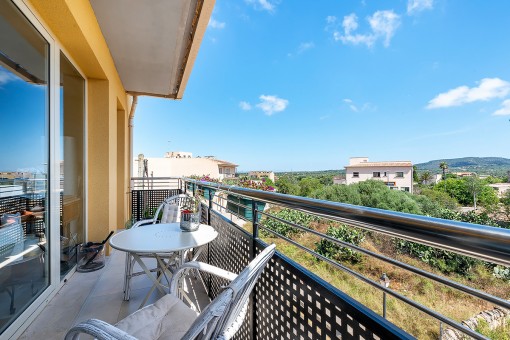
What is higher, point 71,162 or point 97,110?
point 97,110

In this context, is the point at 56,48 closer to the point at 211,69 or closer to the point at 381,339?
the point at 381,339

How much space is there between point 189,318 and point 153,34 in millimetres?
2742

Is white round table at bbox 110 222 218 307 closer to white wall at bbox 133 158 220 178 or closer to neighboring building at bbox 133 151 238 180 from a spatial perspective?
neighboring building at bbox 133 151 238 180

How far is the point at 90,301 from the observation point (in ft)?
7.20

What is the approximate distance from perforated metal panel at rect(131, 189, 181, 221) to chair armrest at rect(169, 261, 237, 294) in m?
4.33

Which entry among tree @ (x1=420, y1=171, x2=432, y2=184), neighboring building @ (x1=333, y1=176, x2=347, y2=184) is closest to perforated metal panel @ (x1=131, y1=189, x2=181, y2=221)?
neighboring building @ (x1=333, y1=176, x2=347, y2=184)

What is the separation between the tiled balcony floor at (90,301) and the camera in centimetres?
186

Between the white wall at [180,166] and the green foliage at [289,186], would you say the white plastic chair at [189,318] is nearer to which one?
the green foliage at [289,186]

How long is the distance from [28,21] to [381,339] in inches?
108

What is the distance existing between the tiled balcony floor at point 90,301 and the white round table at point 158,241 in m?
0.43

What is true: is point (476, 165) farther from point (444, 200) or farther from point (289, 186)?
point (289, 186)

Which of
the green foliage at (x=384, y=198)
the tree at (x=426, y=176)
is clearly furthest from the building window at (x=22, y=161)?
the tree at (x=426, y=176)

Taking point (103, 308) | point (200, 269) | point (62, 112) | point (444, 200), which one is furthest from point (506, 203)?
point (62, 112)

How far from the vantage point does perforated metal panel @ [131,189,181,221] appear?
5.58 meters
